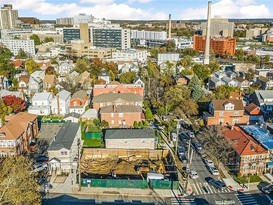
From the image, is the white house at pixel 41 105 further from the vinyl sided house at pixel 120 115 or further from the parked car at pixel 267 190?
the parked car at pixel 267 190

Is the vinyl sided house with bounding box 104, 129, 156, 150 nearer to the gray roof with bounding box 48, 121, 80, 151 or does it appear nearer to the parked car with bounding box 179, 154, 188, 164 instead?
the parked car with bounding box 179, 154, 188, 164

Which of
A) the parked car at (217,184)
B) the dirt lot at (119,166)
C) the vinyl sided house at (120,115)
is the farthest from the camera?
the vinyl sided house at (120,115)

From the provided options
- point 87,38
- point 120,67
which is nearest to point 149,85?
point 120,67

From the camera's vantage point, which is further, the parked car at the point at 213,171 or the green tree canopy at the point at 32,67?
the green tree canopy at the point at 32,67

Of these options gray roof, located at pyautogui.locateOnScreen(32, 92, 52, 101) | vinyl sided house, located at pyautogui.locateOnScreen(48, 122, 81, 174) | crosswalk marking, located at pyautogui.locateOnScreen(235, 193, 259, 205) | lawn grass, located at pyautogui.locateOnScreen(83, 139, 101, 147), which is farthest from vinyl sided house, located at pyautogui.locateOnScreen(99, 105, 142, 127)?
crosswalk marking, located at pyautogui.locateOnScreen(235, 193, 259, 205)

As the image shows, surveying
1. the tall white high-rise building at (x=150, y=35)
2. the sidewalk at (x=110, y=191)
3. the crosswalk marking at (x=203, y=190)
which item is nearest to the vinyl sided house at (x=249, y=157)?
the crosswalk marking at (x=203, y=190)

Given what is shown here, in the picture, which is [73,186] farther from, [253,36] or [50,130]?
[253,36]

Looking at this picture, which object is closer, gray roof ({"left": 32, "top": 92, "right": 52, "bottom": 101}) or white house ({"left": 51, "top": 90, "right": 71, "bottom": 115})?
white house ({"left": 51, "top": 90, "right": 71, "bottom": 115})
